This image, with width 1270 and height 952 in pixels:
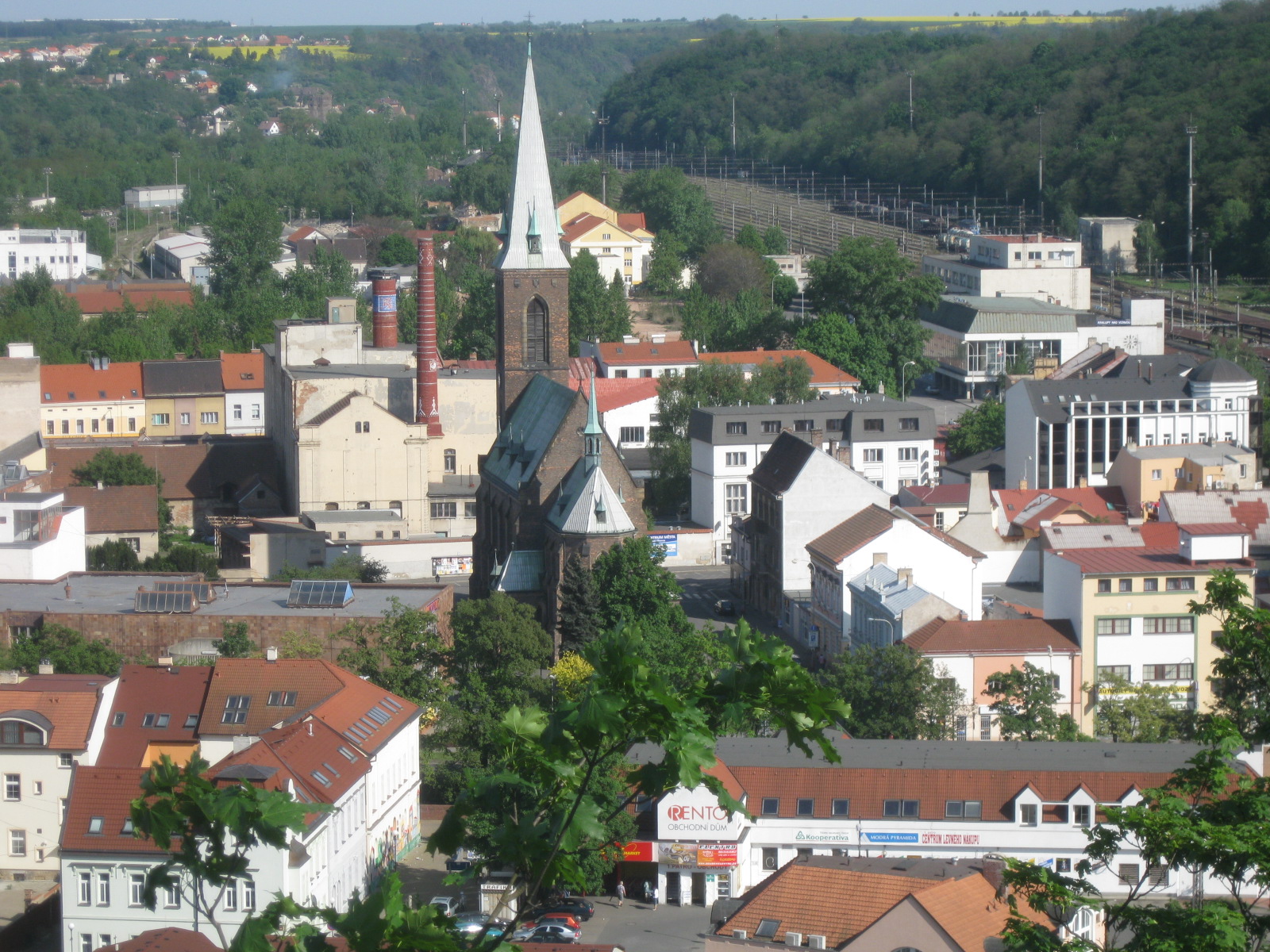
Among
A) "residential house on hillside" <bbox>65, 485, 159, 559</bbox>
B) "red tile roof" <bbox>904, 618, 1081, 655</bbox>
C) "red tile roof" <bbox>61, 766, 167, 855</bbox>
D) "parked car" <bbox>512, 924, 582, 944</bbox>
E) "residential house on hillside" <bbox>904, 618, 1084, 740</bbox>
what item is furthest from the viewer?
"residential house on hillside" <bbox>65, 485, 159, 559</bbox>

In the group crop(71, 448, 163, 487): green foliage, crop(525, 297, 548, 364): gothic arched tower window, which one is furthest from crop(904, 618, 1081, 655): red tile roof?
crop(71, 448, 163, 487): green foliage

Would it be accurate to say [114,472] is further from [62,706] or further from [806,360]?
[62,706]

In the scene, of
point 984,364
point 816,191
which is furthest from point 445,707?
point 816,191

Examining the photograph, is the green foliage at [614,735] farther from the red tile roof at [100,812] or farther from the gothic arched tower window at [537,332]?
the gothic arched tower window at [537,332]

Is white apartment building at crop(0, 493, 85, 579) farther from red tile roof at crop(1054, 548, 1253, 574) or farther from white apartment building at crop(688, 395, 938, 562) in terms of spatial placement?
red tile roof at crop(1054, 548, 1253, 574)

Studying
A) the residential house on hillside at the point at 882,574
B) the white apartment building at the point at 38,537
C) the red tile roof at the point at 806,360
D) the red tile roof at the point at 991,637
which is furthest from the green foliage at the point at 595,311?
the red tile roof at the point at 991,637

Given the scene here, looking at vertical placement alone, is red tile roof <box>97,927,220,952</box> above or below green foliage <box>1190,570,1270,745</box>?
below

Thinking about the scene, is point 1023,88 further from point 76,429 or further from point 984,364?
point 76,429
